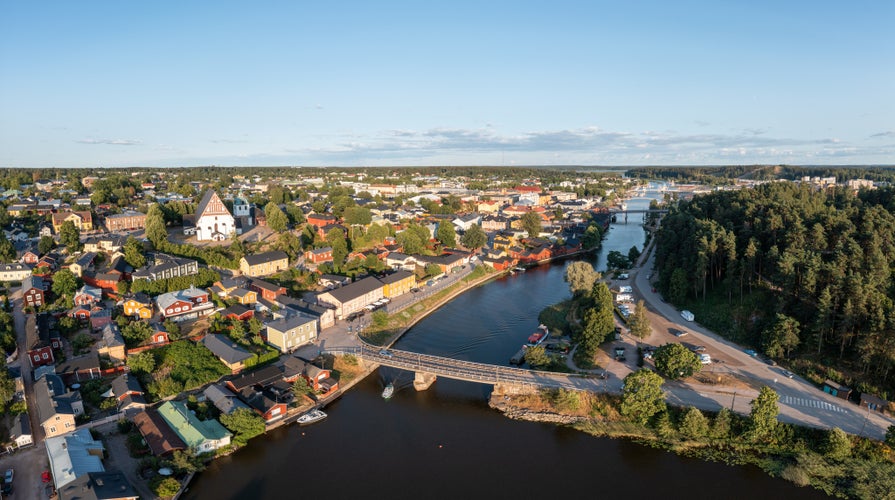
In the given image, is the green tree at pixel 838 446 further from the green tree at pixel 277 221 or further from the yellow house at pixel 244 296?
the green tree at pixel 277 221

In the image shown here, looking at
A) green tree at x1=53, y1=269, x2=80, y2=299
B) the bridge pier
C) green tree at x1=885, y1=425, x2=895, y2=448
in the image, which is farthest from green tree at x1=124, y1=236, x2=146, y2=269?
green tree at x1=885, y1=425, x2=895, y2=448

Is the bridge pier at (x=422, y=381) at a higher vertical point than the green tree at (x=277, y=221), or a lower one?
lower

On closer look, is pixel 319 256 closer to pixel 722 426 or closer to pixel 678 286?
pixel 678 286

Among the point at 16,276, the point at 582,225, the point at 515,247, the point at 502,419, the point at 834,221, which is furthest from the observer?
the point at 582,225

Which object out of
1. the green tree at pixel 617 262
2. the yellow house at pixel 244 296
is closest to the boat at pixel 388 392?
the yellow house at pixel 244 296

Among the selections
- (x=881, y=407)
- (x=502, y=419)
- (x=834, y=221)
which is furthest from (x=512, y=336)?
(x=834, y=221)

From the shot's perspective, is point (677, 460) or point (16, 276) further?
point (16, 276)

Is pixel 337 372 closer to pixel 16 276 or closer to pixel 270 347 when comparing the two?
pixel 270 347
